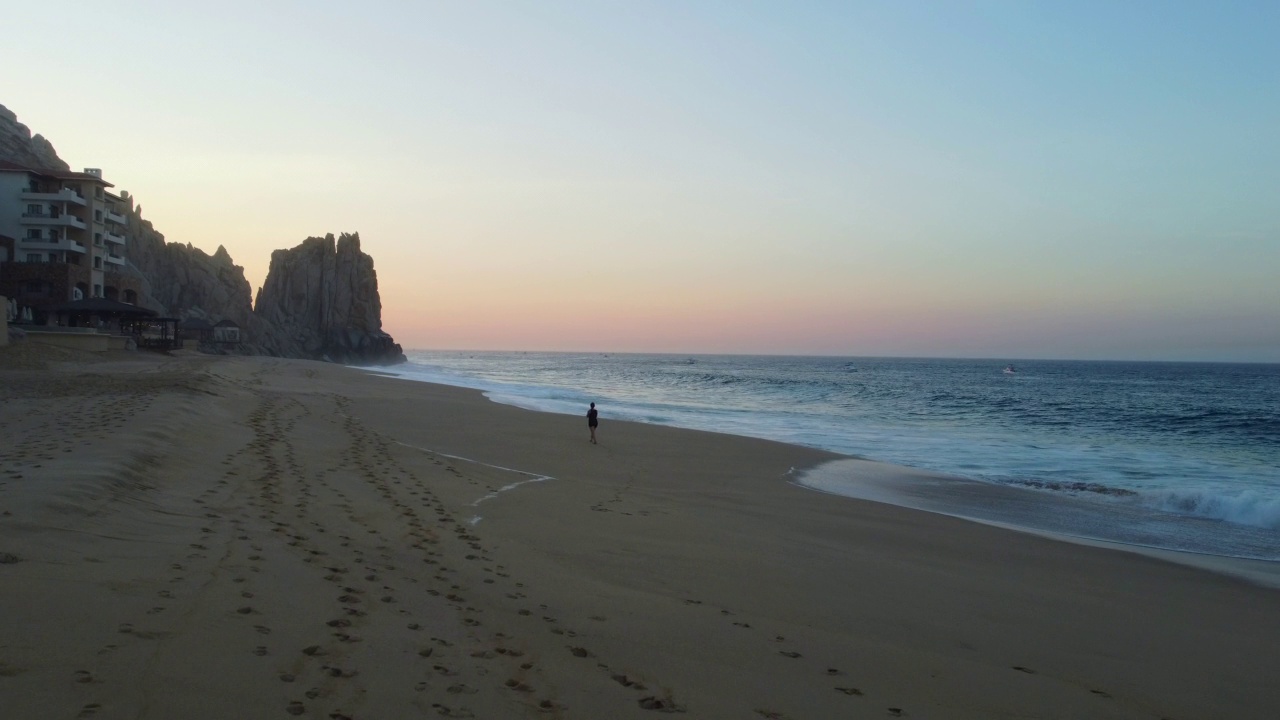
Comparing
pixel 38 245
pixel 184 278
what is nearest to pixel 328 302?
pixel 184 278

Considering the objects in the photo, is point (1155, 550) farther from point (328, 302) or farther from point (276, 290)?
point (276, 290)

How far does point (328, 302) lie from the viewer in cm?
10750

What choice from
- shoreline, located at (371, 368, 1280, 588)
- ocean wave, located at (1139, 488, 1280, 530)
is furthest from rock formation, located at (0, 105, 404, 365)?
ocean wave, located at (1139, 488, 1280, 530)

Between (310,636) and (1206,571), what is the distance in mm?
10739

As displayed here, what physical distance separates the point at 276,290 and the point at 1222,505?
11333 centimetres

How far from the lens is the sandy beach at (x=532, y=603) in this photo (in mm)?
4152

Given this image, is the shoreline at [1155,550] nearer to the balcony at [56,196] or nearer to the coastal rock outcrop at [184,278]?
the balcony at [56,196]

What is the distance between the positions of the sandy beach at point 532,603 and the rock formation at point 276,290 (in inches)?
2798

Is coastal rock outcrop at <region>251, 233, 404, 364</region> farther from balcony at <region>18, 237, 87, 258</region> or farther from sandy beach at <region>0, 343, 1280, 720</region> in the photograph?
sandy beach at <region>0, 343, 1280, 720</region>

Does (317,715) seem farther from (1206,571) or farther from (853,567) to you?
(1206,571)

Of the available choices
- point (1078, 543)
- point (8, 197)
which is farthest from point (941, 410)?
point (8, 197)

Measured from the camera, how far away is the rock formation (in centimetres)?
7944

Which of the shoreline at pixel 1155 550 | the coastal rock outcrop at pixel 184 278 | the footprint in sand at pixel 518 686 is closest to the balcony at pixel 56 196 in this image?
the coastal rock outcrop at pixel 184 278

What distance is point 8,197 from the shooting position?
170 ft
